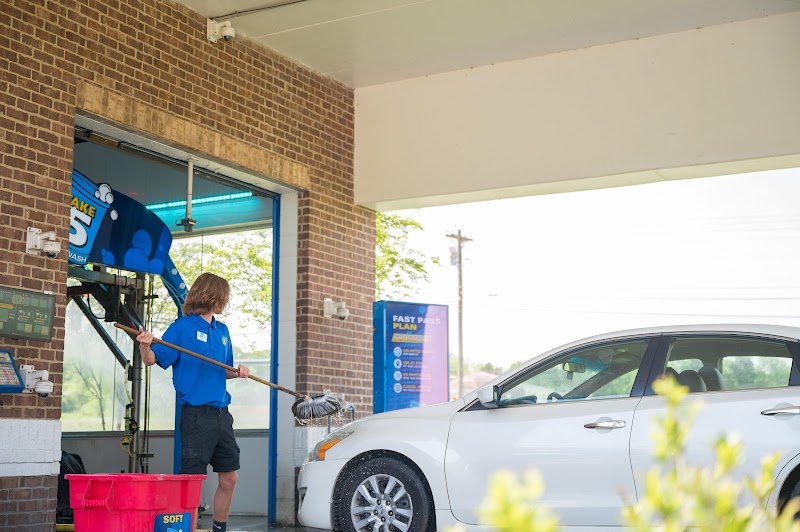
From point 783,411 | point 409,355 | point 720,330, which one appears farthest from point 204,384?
point 409,355

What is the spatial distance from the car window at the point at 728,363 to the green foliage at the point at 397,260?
66.0ft

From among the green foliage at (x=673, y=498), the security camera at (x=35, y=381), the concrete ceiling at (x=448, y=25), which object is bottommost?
the green foliage at (x=673, y=498)

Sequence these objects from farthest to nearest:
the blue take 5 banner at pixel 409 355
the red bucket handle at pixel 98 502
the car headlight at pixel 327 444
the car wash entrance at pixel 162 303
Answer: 1. the blue take 5 banner at pixel 409 355
2. the car wash entrance at pixel 162 303
3. the car headlight at pixel 327 444
4. the red bucket handle at pixel 98 502

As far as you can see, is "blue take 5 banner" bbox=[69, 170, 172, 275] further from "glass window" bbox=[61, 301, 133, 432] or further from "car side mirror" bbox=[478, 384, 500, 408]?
"car side mirror" bbox=[478, 384, 500, 408]

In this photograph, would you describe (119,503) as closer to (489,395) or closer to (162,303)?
(489,395)

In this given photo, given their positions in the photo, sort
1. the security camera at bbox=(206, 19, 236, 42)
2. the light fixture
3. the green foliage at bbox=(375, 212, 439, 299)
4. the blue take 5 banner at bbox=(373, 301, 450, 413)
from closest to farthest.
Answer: the security camera at bbox=(206, 19, 236, 42)
the light fixture
the blue take 5 banner at bbox=(373, 301, 450, 413)
the green foliage at bbox=(375, 212, 439, 299)

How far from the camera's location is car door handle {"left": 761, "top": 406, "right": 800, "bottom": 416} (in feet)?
18.8

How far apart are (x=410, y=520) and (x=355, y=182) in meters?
5.41

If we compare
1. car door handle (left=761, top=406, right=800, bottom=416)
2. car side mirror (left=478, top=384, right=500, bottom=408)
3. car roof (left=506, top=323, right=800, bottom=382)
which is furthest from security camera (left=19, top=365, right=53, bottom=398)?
car door handle (left=761, top=406, right=800, bottom=416)

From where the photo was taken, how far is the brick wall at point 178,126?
712 cm

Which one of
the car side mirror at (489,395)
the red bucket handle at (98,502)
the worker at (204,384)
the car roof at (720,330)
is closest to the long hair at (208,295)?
the worker at (204,384)

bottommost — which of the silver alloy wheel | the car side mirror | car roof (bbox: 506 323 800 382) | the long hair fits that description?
the silver alloy wheel

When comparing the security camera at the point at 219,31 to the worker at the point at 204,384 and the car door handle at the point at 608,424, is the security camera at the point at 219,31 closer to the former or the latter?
the worker at the point at 204,384

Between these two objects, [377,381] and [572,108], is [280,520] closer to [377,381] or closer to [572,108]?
[377,381]
